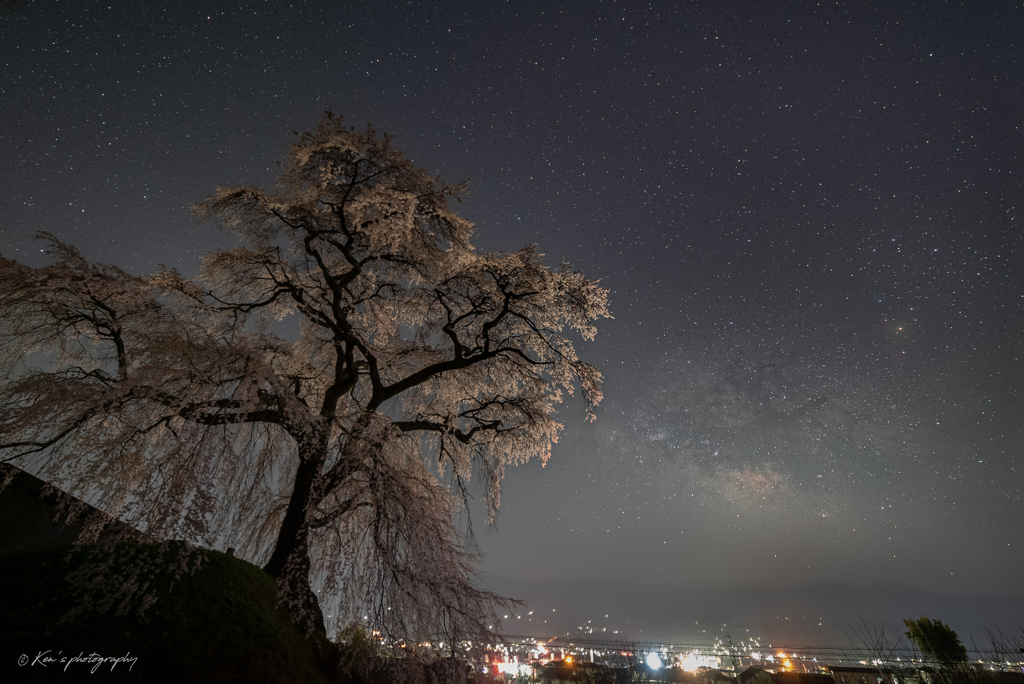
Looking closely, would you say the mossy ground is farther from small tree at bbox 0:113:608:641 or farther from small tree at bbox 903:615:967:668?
small tree at bbox 903:615:967:668

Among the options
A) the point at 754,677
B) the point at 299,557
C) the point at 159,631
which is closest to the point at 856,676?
the point at 754,677

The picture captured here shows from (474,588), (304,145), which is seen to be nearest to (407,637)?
(474,588)

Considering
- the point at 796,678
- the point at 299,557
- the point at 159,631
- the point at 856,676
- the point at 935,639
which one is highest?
the point at 935,639

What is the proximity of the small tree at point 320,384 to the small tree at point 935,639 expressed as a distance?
3050cm

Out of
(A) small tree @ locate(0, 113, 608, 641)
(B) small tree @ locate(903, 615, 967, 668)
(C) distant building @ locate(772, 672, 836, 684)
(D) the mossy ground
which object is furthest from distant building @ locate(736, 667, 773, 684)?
(D) the mossy ground

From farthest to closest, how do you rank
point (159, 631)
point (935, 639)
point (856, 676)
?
1. point (935, 639)
2. point (856, 676)
3. point (159, 631)

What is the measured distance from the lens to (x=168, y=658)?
6320 millimetres

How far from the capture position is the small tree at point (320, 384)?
6805mm

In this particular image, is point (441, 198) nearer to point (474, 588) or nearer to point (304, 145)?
point (304, 145)

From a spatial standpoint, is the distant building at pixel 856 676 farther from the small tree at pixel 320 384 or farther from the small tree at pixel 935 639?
the small tree at pixel 320 384

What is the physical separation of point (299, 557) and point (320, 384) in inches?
191

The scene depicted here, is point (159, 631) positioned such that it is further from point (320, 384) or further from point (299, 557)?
point (320, 384)

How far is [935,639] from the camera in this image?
2700cm

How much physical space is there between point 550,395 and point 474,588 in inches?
195
